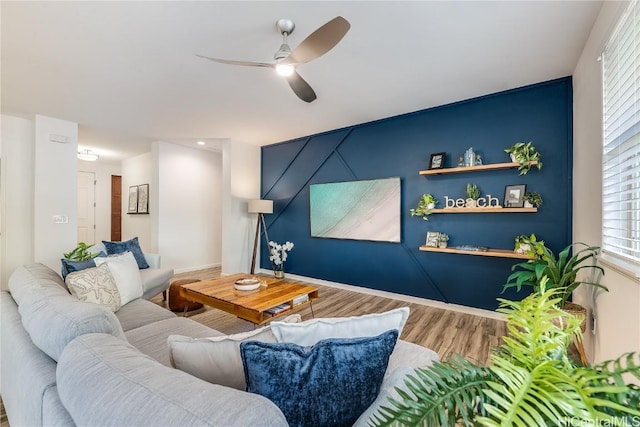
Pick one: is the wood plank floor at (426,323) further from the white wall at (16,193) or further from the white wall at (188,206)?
the white wall at (16,193)

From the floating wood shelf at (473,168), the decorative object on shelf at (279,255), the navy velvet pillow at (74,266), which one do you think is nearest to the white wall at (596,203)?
the floating wood shelf at (473,168)

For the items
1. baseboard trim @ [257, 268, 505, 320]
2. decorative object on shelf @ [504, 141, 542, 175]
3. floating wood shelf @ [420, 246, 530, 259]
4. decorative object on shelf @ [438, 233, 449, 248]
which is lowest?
baseboard trim @ [257, 268, 505, 320]

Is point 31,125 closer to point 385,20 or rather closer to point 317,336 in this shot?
point 385,20

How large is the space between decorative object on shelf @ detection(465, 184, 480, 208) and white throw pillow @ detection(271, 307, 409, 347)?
2549 mm

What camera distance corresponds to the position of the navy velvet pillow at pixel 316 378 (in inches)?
27.1

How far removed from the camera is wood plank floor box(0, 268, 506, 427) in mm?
2342

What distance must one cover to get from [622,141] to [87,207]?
8.72 meters

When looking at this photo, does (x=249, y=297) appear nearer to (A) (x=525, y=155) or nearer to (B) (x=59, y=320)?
(B) (x=59, y=320)

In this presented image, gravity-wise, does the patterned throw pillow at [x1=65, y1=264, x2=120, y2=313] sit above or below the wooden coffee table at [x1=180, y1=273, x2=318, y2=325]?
above

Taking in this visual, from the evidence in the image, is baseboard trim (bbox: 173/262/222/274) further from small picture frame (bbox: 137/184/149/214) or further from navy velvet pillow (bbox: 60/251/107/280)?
navy velvet pillow (bbox: 60/251/107/280)

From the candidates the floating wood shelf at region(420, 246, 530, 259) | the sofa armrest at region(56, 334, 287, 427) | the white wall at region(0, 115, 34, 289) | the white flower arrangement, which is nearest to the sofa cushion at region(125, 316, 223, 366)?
the sofa armrest at region(56, 334, 287, 427)

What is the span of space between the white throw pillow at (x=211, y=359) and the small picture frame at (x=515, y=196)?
302 centimetres

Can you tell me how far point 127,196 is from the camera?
6246 mm

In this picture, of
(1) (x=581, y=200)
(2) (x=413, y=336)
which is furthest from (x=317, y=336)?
(1) (x=581, y=200)
